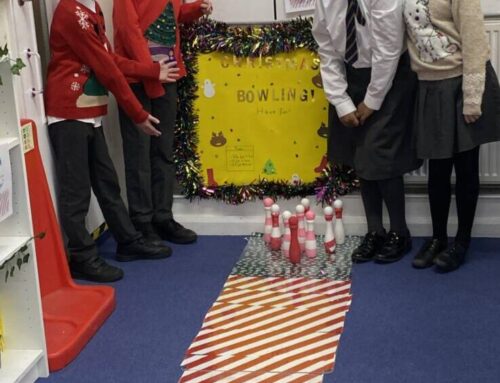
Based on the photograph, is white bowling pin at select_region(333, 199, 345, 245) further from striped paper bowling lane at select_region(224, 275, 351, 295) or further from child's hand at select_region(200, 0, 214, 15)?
child's hand at select_region(200, 0, 214, 15)

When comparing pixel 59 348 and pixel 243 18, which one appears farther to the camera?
pixel 243 18

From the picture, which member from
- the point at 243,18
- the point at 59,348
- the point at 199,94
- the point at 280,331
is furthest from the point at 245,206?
the point at 59,348

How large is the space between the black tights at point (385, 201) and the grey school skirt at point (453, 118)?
0.96 ft

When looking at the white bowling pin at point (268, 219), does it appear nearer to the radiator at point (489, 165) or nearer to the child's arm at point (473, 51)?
the radiator at point (489, 165)

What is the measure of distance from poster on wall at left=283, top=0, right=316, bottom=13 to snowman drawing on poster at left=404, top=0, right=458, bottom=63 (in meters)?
0.59

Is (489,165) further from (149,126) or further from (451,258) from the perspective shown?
(149,126)

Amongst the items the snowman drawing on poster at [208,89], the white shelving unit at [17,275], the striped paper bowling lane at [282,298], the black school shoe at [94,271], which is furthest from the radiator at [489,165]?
the white shelving unit at [17,275]

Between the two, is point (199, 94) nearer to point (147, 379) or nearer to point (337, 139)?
point (337, 139)

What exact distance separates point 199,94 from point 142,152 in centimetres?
40

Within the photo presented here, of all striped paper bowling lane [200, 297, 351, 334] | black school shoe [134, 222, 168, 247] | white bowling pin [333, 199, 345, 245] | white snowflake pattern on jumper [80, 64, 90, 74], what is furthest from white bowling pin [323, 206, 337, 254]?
white snowflake pattern on jumper [80, 64, 90, 74]

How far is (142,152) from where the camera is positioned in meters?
3.56

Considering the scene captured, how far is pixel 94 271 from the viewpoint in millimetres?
3289

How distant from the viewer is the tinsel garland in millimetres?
3592

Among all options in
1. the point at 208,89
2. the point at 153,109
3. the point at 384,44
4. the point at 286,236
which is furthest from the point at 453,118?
the point at 153,109
